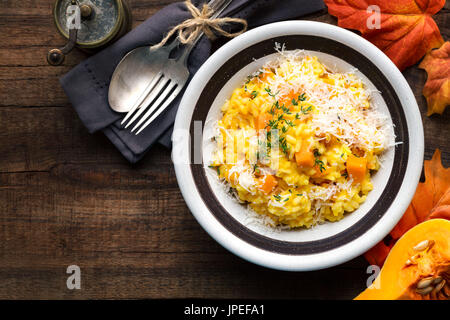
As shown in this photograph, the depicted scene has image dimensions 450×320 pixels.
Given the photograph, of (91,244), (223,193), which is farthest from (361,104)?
(91,244)

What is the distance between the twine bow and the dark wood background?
207 mm

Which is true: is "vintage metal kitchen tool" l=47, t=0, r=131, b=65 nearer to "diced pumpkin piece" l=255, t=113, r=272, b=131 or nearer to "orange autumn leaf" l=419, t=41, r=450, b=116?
"diced pumpkin piece" l=255, t=113, r=272, b=131

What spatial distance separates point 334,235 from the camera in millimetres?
1803

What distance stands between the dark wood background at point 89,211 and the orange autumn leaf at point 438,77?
42mm

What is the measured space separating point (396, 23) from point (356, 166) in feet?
2.48

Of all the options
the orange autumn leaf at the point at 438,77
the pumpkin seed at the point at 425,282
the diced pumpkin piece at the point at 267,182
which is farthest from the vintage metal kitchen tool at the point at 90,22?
the pumpkin seed at the point at 425,282

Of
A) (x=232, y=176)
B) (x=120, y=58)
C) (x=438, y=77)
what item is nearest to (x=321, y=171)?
(x=232, y=176)

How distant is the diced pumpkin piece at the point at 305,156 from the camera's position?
66.0 inches

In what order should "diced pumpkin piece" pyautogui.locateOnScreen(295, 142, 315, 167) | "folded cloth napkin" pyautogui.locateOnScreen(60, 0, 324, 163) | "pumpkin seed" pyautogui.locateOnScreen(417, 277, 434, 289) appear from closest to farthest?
"diced pumpkin piece" pyautogui.locateOnScreen(295, 142, 315, 167)
"pumpkin seed" pyautogui.locateOnScreen(417, 277, 434, 289)
"folded cloth napkin" pyautogui.locateOnScreen(60, 0, 324, 163)

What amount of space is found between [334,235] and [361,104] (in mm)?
568

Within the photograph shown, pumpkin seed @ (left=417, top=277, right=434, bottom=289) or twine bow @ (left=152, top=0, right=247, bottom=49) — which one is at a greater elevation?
twine bow @ (left=152, top=0, right=247, bottom=49)

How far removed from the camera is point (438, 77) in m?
2.02

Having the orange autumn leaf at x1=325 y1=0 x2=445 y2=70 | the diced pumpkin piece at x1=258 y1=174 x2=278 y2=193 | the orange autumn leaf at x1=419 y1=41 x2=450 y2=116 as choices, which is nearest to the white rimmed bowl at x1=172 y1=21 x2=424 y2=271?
the diced pumpkin piece at x1=258 y1=174 x2=278 y2=193

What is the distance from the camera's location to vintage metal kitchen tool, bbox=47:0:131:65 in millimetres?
1901
